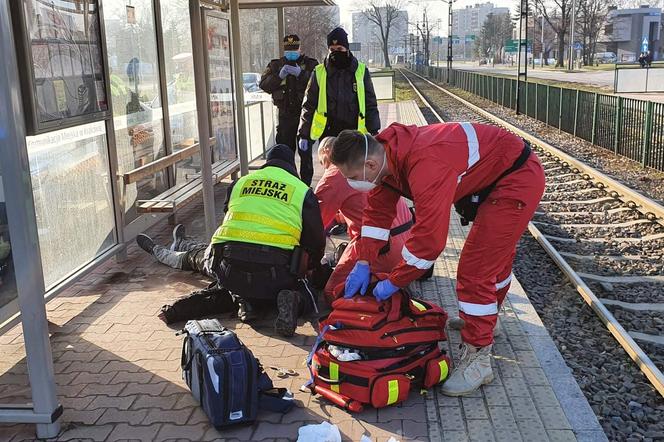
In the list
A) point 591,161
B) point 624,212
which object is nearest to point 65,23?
point 624,212

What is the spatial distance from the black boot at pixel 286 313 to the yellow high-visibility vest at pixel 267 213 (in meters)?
0.34

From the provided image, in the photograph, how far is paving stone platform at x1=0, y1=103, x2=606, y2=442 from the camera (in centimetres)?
367

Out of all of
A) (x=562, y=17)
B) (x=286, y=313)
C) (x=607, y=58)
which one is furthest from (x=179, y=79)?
(x=607, y=58)

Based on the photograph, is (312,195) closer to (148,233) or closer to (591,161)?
(148,233)

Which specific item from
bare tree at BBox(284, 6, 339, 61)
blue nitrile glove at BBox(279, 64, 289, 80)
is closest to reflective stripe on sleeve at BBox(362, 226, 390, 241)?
blue nitrile glove at BBox(279, 64, 289, 80)

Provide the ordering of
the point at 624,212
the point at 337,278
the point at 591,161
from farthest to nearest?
1. the point at 591,161
2. the point at 624,212
3. the point at 337,278

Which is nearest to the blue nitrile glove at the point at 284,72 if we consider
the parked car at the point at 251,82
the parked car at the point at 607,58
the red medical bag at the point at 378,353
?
the red medical bag at the point at 378,353

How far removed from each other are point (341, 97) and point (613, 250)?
10.6 ft

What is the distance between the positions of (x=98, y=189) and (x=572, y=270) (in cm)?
436

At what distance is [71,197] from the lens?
228 inches

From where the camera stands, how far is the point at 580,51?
8500 cm

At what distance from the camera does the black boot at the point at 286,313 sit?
15.7 feet

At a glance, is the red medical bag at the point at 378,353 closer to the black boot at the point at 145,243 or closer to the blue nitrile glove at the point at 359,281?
the blue nitrile glove at the point at 359,281

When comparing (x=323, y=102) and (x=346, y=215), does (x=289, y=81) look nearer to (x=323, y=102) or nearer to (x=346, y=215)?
(x=323, y=102)
